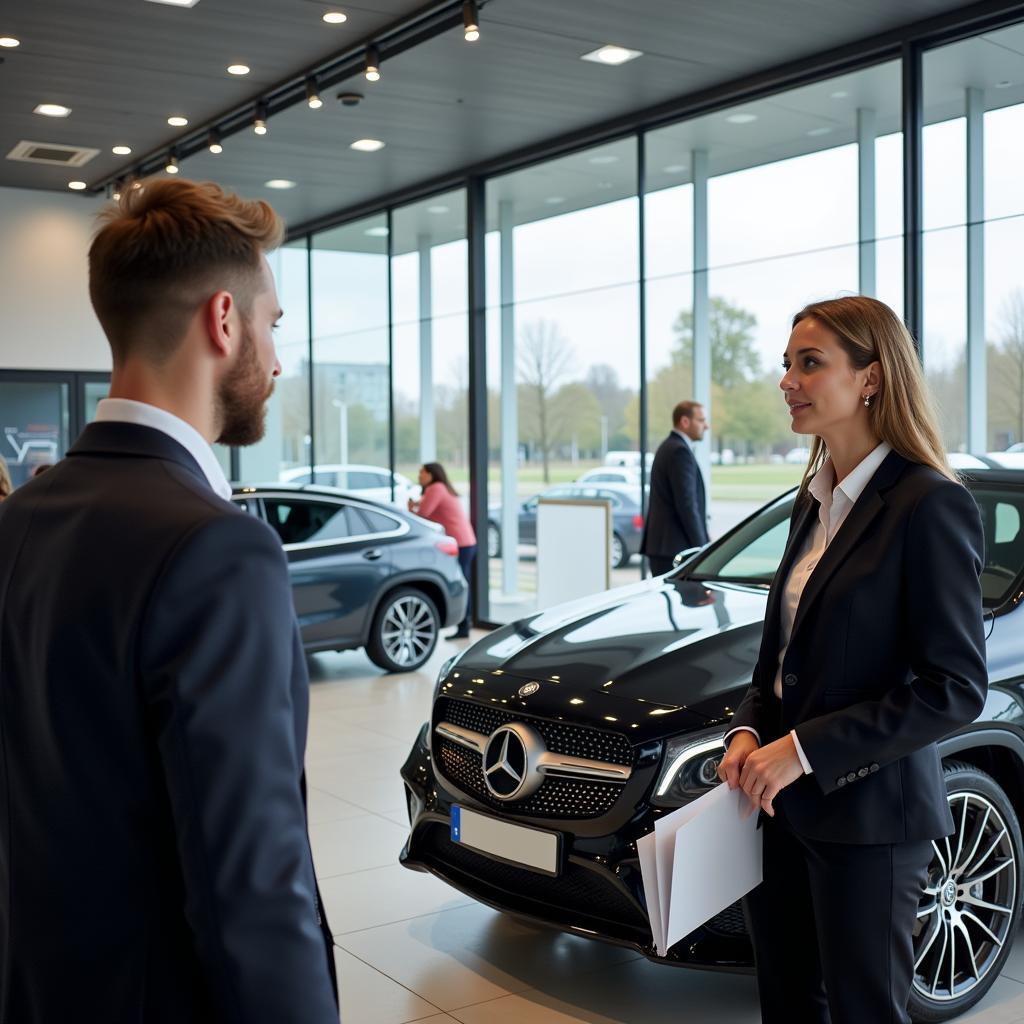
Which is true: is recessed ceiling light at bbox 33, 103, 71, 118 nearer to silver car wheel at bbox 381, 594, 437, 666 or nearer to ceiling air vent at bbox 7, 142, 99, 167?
ceiling air vent at bbox 7, 142, 99, 167

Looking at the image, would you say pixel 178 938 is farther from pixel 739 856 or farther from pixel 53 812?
pixel 739 856

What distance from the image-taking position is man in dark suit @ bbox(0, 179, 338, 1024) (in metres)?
1.13

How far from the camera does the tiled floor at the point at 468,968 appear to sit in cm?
327

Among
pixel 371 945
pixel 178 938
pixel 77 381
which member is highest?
pixel 77 381

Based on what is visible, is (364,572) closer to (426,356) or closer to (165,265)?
(426,356)

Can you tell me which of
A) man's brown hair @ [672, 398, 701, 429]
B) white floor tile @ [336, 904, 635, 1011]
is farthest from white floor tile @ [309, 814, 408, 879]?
man's brown hair @ [672, 398, 701, 429]

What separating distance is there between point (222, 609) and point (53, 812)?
0.28m

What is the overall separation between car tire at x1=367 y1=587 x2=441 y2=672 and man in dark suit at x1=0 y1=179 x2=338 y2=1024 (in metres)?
7.19

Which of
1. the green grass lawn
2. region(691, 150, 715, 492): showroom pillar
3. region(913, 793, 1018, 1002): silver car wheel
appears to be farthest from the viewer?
region(691, 150, 715, 492): showroom pillar

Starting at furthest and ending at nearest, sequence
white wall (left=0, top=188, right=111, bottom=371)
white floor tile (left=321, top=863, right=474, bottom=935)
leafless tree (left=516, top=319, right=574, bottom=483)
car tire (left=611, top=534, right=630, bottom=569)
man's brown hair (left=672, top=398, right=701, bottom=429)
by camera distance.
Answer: white wall (left=0, top=188, right=111, bottom=371) < leafless tree (left=516, top=319, right=574, bottom=483) < car tire (left=611, top=534, right=630, bottom=569) < man's brown hair (left=672, top=398, right=701, bottom=429) < white floor tile (left=321, top=863, right=474, bottom=935)

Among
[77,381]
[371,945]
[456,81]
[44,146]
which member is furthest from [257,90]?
[371,945]

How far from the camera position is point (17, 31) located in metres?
7.02

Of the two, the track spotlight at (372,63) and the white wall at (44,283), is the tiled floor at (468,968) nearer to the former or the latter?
the track spotlight at (372,63)

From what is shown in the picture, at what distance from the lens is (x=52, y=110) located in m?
8.93
